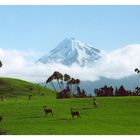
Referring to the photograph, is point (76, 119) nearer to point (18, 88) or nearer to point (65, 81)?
point (65, 81)

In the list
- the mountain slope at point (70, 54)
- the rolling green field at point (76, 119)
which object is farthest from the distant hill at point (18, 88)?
the rolling green field at point (76, 119)

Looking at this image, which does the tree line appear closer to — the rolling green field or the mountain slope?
the mountain slope

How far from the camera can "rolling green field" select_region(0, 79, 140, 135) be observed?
151 feet

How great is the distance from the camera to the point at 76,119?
169ft

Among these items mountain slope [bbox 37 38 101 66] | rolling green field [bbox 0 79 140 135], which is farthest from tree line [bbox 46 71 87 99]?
rolling green field [bbox 0 79 140 135]

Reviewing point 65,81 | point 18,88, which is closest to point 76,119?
point 65,81

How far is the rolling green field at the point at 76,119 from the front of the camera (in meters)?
45.9

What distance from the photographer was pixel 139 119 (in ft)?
173

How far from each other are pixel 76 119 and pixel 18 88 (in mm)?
74807

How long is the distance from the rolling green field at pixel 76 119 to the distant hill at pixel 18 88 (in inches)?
2112

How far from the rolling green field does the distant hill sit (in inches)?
2112
